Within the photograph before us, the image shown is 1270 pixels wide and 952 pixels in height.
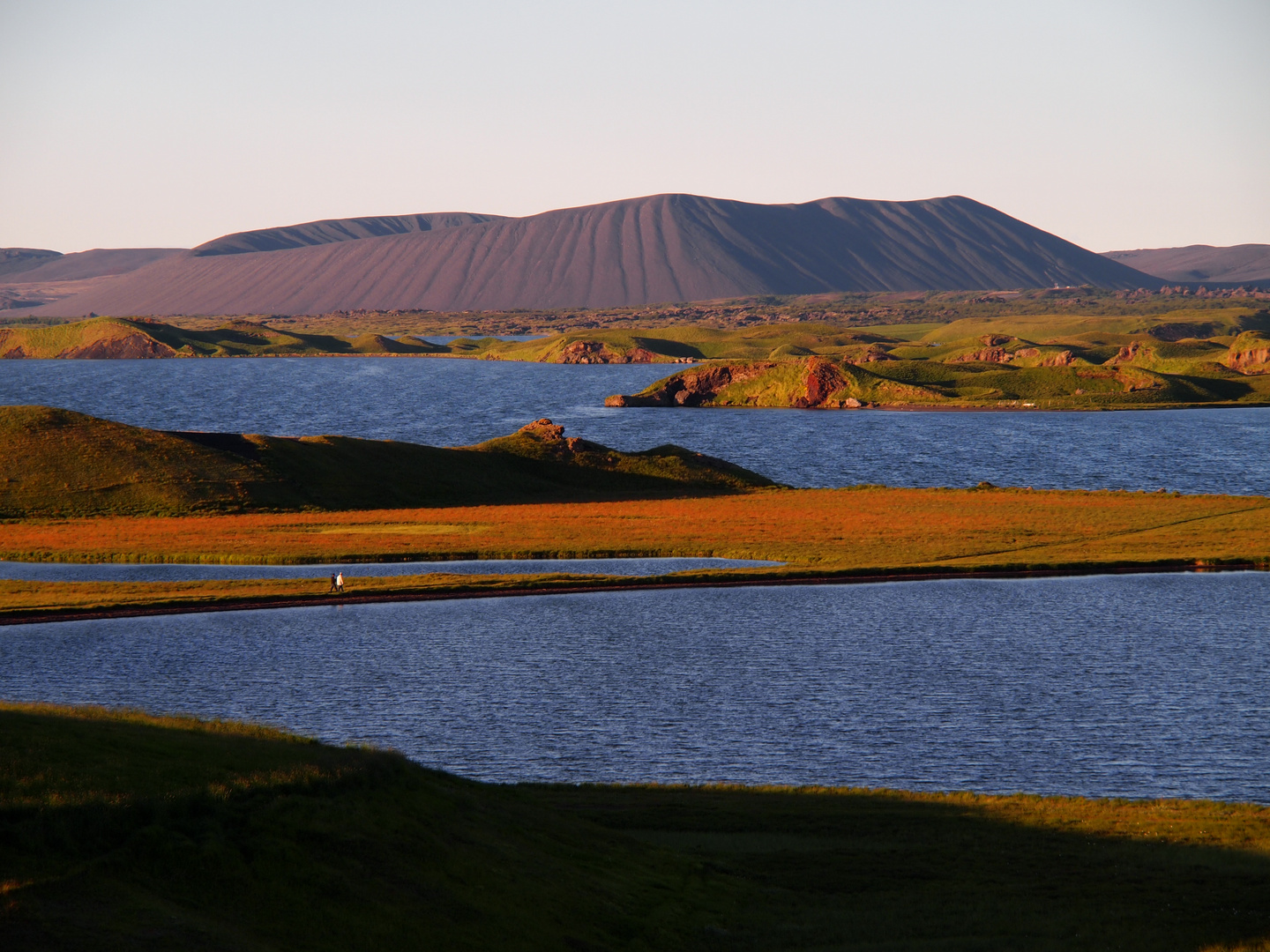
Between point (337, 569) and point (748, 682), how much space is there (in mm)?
45217

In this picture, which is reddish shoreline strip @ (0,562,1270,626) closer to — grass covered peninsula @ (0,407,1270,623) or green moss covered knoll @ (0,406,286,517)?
grass covered peninsula @ (0,407,1270,623)

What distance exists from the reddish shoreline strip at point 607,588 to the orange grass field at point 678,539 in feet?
1.35

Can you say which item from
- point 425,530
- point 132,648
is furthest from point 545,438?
point 132,648

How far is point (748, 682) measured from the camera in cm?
5528

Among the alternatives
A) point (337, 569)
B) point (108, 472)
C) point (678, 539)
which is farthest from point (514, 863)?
point (108, 472)

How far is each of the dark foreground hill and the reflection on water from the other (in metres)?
30.2

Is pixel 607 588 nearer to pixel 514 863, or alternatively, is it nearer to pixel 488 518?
pixel 488 518

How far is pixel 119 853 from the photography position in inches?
822

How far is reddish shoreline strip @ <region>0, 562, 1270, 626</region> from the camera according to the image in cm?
7000

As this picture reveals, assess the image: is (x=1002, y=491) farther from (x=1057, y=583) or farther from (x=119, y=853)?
(x=119, y=853)

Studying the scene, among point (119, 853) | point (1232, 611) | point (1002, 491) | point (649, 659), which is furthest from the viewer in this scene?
point (1002, 491)

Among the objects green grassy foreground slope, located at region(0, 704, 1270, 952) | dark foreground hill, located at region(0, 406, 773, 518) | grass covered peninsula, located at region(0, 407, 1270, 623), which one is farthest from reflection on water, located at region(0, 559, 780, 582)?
green grassy foreground slope, located at region(0, 704, 1270, 952)

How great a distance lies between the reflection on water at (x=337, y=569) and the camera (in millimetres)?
84938

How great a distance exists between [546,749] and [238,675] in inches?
756
